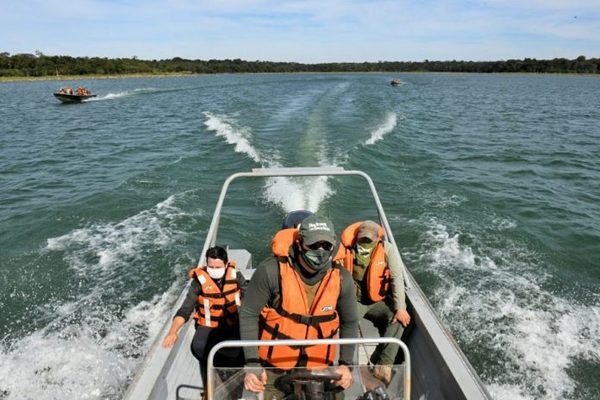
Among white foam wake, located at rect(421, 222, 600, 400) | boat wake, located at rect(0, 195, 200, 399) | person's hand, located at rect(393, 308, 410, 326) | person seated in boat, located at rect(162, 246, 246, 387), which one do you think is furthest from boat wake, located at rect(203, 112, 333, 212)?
person seated in boat, located at rect(162, 246, 246, 387)

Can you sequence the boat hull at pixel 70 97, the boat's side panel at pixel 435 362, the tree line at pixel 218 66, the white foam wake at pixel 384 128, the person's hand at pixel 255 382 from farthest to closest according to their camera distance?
the tree line at pixel 218 66, the boat hull at pixel 70 97, the white foam wake at pixel 384 128, the boat's side panel at pixel 435 362, the person's hand at pixel 255 382

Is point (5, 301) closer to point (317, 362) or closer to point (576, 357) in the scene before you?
point (317, 362)

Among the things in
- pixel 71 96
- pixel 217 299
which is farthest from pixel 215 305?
pixel 71 96

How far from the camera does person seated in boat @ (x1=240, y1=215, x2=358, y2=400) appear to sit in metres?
2.24

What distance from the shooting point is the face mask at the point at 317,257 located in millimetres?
2182

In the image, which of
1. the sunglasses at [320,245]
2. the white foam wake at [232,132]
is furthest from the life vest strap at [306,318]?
the white foam wake at [232,132]

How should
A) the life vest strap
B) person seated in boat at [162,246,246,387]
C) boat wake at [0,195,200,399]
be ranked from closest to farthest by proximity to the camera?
the life vest strap → person seated in boat at [162,246,246,387] → boat wake at [0,195,200,399]

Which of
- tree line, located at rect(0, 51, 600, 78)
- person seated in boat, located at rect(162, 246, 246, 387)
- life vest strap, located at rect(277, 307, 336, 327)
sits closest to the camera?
life vest strap, located at rect(277, 307, 336, 327)

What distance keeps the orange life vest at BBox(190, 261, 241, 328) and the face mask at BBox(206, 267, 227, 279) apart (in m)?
0.03

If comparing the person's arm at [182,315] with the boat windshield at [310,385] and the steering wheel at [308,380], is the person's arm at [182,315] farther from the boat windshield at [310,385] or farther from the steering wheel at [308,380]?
the steering wheel at [308,380]

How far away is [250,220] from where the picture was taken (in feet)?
27.5

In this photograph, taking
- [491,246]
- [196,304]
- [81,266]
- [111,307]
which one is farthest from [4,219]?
[491,246]

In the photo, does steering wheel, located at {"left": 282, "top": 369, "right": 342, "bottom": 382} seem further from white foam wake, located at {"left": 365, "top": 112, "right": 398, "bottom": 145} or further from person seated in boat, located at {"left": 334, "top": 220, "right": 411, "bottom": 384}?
white foam wake, located at {"left": 365, "top": 112, "right": 398, "bottom": 145}

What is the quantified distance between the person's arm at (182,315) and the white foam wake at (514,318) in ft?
10.4
